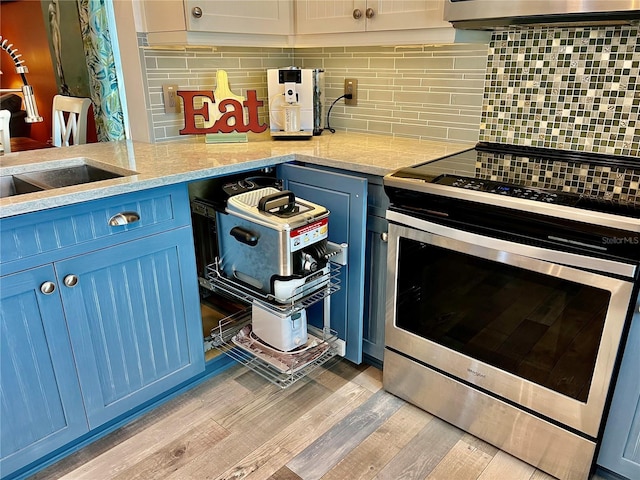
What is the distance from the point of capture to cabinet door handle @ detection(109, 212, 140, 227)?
1458mm

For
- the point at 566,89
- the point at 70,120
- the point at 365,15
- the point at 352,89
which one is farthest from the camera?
the point at 352,89

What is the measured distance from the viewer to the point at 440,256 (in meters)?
1.53

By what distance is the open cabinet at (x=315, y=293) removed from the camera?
1.72 m

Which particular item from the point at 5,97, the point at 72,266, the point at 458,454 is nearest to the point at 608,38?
the point at 458,454

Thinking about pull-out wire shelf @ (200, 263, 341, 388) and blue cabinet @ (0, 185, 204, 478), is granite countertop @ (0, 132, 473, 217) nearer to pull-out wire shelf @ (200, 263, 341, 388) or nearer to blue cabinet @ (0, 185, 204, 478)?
blue cabinet @ (0, 185, 204, 478)

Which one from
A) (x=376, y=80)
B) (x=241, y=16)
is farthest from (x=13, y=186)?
(x=376, y=80)

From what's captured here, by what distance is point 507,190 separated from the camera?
54.6 inches

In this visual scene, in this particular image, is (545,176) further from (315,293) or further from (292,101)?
(292,101)

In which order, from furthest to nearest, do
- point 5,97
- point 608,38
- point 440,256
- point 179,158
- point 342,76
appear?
point 342,76
point 5,97
point 179,158
point 608,38
point 440,256

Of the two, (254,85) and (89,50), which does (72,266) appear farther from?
(254,85)

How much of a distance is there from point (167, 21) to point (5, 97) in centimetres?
87

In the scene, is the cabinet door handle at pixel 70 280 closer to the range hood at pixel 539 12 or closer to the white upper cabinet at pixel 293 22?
the white upper cabinet at pixel 293 22

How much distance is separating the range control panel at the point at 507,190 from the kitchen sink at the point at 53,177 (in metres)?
1.10

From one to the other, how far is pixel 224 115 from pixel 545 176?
137cm
